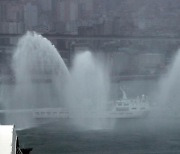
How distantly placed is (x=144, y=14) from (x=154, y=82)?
6.21 meters

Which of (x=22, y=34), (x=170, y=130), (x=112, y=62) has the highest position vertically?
(x=22, y=34)

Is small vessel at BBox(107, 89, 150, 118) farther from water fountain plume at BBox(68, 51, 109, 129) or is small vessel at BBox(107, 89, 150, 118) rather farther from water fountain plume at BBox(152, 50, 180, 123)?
water fountain plume at BBox(152, 50, 180, 123)

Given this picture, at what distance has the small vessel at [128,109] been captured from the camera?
64.4 ft

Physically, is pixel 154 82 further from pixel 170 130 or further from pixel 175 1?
pixel 170 130

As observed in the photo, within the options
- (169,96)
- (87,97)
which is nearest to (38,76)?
(87,97)

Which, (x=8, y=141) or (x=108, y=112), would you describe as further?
(x=108, y=112)

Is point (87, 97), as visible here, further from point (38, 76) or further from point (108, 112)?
Answer: point (38, 76)

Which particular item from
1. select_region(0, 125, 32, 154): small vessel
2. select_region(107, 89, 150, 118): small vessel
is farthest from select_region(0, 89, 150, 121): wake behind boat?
select_region(0, 125, 32, 154): small vessel

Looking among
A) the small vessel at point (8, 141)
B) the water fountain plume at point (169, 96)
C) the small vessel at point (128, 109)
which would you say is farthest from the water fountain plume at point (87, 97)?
the small vessel at point (8, 141)

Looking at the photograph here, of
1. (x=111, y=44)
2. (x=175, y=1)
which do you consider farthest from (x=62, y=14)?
(x=175, y=1)

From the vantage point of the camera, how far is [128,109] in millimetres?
19984

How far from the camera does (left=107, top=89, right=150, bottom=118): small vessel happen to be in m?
19.6

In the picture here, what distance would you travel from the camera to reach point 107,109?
794 inches

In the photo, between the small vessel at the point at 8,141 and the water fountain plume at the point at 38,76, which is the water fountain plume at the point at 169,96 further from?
the small vessel at the point at 8,141
